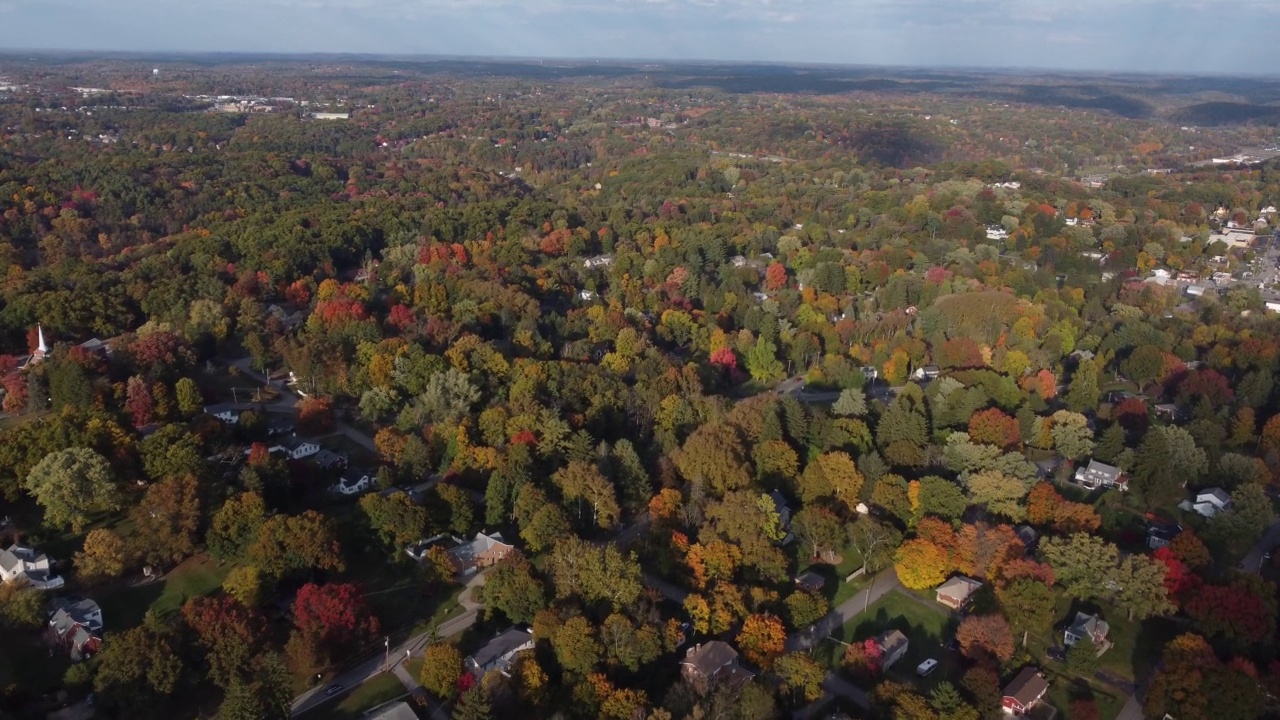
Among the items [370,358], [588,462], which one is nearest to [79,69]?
[370,358]

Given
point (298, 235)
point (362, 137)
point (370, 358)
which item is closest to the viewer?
point (370, 358)

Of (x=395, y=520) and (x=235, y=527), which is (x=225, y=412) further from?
(x=395, y=520)

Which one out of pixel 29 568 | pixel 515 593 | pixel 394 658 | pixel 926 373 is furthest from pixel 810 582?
pixel 29 568

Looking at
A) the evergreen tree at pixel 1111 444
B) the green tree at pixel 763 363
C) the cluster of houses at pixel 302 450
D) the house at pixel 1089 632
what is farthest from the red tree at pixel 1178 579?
the cluster of houses at pixel 302 450

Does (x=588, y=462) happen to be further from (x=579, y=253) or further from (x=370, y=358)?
(x=579, y=253)

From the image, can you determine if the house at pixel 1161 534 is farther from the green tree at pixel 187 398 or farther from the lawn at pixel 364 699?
the green tree at pixel 187 398
